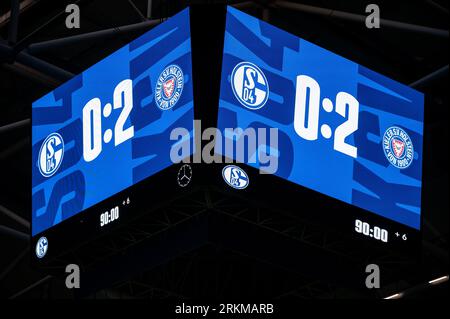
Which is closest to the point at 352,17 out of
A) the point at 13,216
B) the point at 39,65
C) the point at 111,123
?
the point at 39,65

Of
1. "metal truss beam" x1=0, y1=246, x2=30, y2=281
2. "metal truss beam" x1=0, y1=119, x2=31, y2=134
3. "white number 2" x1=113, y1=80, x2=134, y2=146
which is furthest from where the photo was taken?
"metal truss beam" x1=0, y1=246, x2=30, y2=281

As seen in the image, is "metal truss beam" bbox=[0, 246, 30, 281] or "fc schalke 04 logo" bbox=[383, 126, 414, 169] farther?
"metal truss beam" bbox=[0, 246, 30, 281]

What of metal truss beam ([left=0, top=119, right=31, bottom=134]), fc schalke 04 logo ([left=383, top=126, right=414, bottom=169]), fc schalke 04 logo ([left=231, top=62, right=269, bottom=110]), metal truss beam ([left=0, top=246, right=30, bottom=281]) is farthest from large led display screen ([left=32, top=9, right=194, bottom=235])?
metal truss beam ([left=0, top=246, right=30, bottom=281])

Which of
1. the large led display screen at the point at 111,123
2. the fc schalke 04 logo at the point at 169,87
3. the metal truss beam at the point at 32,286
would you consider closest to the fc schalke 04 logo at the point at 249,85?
the large led display screen at the point at 111,123

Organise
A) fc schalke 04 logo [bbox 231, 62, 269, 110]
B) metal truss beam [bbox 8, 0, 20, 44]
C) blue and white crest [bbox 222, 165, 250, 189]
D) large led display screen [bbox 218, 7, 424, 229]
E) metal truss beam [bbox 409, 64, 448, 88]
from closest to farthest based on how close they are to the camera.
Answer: blue and white crest [bbox 222, 165, 250, 189] → fc schalke 04 logo [bbox 231, 62, 269, 110] → large led display screen [bbox 218, 7, 424, 229] → metal truss beam [bbox 8, 0, 20, 44] → metal truss beam [bbox 409, 64, 448, 88]

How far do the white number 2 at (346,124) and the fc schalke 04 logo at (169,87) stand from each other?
2.83 m

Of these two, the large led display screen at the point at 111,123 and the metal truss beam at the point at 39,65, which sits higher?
the metal truss beam at the point at 39,65

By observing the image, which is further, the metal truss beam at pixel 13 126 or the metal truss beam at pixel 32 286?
the metal truss beam at pixel 32 286

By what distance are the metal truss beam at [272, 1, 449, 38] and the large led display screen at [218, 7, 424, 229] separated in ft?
11.0

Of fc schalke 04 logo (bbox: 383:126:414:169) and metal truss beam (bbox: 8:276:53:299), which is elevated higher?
fc schalke 04 logo (bbox: 383:126:414:169)

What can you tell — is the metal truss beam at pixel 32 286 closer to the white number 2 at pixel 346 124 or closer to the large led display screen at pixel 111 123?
the large led display screen at pixel 111 123

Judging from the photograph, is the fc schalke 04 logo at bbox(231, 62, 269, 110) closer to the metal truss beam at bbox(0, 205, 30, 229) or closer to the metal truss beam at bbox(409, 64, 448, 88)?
the metal truss beam at bbox(409, 64, 448, 88)

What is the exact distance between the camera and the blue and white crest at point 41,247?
21.3 metres

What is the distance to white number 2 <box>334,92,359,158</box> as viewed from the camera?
67.6ft
